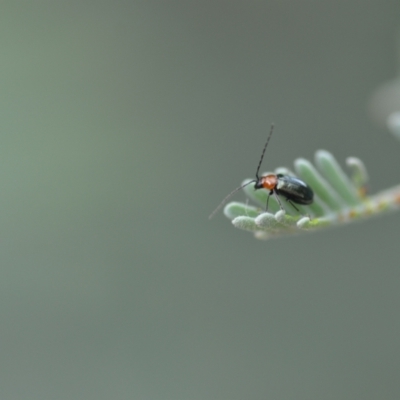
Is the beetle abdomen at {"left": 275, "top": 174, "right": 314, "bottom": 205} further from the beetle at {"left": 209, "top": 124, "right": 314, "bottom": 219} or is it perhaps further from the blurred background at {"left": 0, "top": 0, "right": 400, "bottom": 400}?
the blurred background at {"left": 0, "top": 0, "right": 400, "bottom": 400}

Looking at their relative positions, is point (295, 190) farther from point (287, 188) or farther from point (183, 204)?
point (183, 204)

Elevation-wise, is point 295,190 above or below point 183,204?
below

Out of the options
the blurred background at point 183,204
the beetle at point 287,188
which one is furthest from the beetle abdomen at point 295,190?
the blurred background at point 183,204

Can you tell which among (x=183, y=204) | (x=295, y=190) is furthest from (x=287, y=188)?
(x=183, y=204)

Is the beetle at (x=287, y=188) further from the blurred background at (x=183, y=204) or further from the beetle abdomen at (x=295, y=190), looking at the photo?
the blurred background at (x=183, y=204)

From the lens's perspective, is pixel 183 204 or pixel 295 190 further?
pixel 183 204

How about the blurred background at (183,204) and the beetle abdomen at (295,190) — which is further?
the blurred background at (183,204)

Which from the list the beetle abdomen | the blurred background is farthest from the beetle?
the blurred background

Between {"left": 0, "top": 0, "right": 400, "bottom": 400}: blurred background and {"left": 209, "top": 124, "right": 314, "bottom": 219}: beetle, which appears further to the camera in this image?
{"left": 0, "top": 0, "right": 400, "bottom": 400}: blurred background

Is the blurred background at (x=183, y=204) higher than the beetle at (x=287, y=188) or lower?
higher
